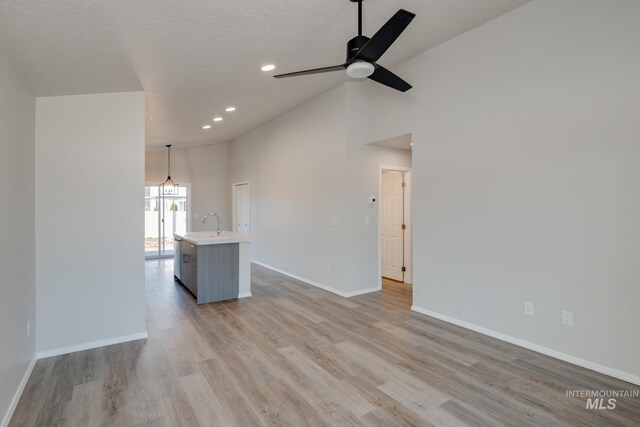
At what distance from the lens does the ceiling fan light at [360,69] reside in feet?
8.10

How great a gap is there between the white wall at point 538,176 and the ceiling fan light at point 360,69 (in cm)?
162

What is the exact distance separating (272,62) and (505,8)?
92.7 inches

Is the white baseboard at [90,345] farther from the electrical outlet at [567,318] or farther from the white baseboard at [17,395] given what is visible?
the electrical outlet at [567,318]

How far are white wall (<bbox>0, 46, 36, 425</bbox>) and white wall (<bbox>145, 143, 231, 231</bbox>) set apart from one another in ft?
20.4

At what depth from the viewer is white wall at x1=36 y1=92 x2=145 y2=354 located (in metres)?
2.95

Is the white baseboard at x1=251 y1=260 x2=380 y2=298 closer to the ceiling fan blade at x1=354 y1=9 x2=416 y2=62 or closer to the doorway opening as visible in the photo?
the ceiling fan blade at x1=354 y1=9 x2=416 y2=62

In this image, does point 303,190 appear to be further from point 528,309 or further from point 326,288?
point 528,309

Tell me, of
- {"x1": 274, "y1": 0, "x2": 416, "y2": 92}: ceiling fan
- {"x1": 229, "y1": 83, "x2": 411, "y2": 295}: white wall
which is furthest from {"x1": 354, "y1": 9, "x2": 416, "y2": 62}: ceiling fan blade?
{"x1": 229, "y1": 83, "x2": 411, "y2": 295}: white wall

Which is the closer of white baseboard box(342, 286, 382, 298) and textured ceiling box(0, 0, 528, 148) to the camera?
textured ceiling box(0, 0, 528, 148)

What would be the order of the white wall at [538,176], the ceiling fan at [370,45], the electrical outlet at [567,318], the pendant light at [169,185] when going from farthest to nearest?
the pendant light at [169,185] → the electrical outlet at [567,318] → the white wall at [538,176] → the ceiling fan at [370,45]

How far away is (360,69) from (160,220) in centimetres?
797

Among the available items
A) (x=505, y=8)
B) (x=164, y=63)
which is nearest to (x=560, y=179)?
(x=505, y=8)

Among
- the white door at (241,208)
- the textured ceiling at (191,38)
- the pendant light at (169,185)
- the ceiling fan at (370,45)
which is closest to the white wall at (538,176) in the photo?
the textured ceiling at (191,38)

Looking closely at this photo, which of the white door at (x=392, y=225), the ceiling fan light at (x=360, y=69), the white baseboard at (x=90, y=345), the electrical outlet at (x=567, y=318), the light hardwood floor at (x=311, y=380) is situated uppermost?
the ceiling fan light at (x=360, y=69)
